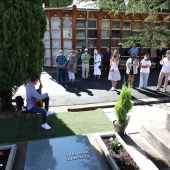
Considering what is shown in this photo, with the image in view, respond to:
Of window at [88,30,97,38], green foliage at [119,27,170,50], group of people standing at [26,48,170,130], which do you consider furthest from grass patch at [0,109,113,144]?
window at [88,30,97,38]

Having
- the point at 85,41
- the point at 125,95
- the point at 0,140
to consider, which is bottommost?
the point at 0,140

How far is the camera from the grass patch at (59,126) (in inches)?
235

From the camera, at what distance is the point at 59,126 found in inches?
257

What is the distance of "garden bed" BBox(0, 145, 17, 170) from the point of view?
430cm

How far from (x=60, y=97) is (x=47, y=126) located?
322 centimetres

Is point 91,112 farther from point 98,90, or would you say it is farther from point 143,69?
point 143,69

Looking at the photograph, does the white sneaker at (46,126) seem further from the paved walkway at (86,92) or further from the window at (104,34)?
the window at (104,34)

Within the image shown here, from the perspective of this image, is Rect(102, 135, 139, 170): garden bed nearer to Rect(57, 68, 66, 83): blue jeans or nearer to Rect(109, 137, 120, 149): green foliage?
Rect(109, 137, 120, 149): green foliage

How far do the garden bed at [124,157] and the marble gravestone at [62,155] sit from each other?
301 millimetres

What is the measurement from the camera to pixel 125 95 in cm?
549

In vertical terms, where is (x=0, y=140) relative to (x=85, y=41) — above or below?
below

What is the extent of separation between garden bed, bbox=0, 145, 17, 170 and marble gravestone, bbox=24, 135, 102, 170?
1.05 ft

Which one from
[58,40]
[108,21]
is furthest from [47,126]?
[108,21]

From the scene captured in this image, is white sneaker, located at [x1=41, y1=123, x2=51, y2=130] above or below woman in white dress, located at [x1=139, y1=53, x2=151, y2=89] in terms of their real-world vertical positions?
below
